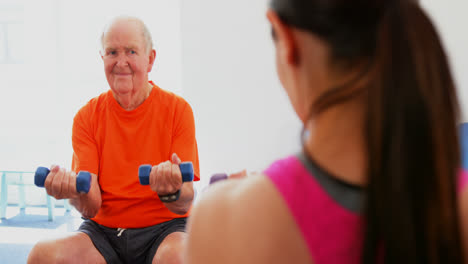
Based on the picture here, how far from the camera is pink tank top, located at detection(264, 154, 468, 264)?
0.49 metres

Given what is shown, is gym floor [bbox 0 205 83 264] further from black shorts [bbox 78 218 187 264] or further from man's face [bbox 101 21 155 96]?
man's face [bbox 101 21 155 96]

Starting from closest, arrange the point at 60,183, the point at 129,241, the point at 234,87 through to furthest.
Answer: the point at 60,183, the point at 129,241, the point at 234,87

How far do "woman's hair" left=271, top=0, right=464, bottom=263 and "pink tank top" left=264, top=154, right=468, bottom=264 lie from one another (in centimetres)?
2

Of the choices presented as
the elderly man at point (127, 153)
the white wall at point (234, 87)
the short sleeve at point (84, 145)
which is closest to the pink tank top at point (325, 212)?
the elderly man at point (127, 153)

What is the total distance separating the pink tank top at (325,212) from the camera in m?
0.49

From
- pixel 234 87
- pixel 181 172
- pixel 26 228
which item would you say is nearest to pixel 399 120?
pixel 181 172

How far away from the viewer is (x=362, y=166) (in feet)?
1.62

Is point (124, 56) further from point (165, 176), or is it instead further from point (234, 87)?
point (234, 87)

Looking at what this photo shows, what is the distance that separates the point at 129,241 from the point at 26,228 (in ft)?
5.75

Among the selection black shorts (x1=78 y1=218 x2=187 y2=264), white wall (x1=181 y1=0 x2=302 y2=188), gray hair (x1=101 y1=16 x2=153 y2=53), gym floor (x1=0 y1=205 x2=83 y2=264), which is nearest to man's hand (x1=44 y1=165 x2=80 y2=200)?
black shorts (x1=78 y1=218 x2=187 y2=264)

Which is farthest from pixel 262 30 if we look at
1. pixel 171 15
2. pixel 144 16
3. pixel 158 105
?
pixel 158 105

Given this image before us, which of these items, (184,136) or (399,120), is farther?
(184,136)

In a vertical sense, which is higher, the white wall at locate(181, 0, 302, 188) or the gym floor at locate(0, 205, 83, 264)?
the white wall at locate(181, 0, 302, 188)

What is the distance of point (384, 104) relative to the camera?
1.56 ft
